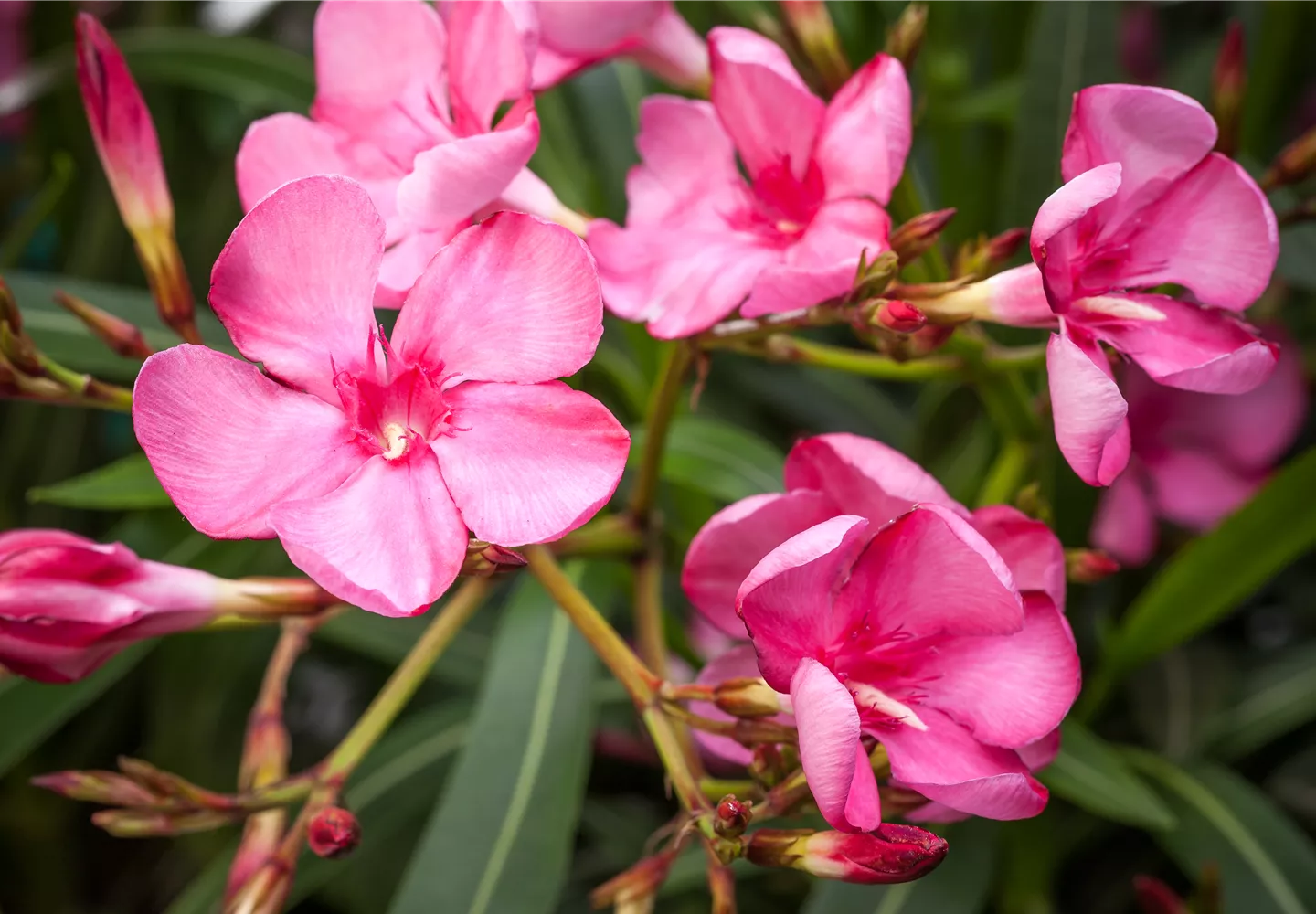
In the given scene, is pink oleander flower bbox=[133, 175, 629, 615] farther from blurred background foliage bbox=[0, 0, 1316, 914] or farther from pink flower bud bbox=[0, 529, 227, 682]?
blurred background foliage bbox=[0, 0, 1316, 914]

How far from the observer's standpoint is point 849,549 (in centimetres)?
45

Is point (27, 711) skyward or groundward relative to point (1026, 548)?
groundward

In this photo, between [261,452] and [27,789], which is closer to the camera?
[261,452]

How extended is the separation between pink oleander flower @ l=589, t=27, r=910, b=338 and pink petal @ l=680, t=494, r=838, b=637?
0.08 m

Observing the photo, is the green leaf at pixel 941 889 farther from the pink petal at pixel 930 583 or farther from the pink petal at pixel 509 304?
the pink petal at pixel 509 304

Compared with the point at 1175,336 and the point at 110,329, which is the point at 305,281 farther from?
the point at 1175,336

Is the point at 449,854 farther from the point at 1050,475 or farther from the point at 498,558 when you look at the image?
the point at 1050,475

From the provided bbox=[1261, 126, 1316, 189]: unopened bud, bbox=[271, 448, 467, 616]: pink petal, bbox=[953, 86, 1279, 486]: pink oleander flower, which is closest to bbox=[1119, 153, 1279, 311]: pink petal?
bbox=[953, 86, 1279, 486]: pink oleander flower

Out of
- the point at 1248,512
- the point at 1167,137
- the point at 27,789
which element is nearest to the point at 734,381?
the point at 1248,512

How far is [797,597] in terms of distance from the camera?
424 mm

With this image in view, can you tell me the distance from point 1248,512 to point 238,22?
4.03ft

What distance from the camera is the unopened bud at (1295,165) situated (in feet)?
2.12

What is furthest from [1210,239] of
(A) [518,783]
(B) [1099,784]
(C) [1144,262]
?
(A) [518,783]

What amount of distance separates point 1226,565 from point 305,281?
23.3 inches
